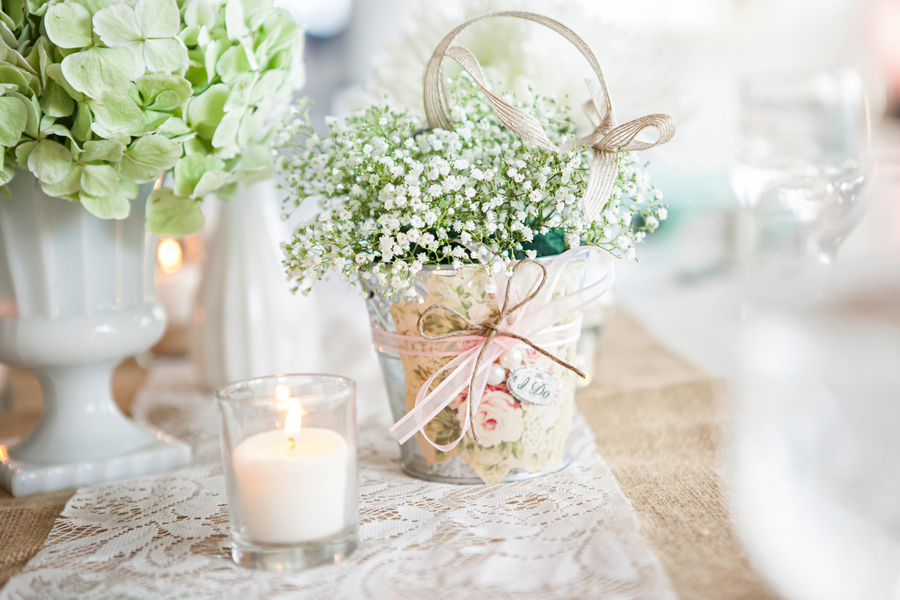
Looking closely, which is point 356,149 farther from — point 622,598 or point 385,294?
point 622,598

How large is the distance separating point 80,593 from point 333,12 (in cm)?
291

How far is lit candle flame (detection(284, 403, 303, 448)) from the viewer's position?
0.43 metres

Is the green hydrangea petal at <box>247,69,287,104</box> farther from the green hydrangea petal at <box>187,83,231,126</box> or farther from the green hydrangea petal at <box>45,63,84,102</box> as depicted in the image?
the green hydrangea petal at <box>45,63,84,102</box>

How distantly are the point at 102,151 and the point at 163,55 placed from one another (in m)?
0.08

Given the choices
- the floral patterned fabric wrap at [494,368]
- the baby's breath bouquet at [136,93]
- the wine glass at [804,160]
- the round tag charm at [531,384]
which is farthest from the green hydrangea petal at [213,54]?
the wine glass at [804,160]

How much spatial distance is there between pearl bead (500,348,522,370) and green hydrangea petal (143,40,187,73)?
33cm

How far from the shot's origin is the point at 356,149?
0.51m

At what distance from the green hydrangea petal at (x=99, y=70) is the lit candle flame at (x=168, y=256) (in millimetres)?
596

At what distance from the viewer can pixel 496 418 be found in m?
0.53

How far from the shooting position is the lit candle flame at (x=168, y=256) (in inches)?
41.3

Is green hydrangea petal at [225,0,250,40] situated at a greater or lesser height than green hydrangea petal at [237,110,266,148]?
greater

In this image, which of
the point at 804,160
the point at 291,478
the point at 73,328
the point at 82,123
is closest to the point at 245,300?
the point at 73,328

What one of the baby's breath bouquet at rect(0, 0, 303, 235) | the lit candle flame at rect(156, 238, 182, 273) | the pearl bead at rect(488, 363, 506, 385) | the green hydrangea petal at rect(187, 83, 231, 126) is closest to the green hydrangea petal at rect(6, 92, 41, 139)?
the baby's breath bouquet at rect(0, 0, 303, 235)

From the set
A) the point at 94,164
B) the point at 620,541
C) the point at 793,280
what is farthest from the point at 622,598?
the point at 793,280
